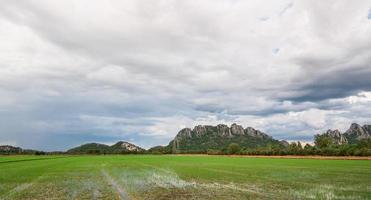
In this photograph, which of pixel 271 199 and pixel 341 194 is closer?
pixel 271 199

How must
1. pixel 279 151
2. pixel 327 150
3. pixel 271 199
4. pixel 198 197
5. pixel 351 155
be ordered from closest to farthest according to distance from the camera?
pixel 271 199 → pixel 198 197 → pixel 351 155 → pixel 327 150 → pixel 279 151

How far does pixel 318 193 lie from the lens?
20797 mm

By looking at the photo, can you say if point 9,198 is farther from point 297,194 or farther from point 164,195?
point 297,194

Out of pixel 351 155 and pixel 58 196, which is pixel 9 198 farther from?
pixel 351 155

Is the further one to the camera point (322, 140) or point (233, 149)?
point (233, 149)

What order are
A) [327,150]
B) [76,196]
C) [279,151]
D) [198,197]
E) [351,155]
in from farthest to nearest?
1. [279,151]
2. [327,150]
3. [351,155]
4. [76,196]
5. [198,197]

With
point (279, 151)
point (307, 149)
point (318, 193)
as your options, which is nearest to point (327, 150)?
point (307, 149)

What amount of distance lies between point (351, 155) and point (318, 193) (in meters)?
94.6

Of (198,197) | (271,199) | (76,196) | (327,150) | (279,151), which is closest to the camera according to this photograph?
(271,199)

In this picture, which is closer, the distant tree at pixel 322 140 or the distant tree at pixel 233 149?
the distant tree at pixel 322 140

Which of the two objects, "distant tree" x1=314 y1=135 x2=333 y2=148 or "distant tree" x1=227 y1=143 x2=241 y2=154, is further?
"distant tree" x1=227 y1=143 x2=241 y2=154

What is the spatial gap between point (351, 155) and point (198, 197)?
98.3m

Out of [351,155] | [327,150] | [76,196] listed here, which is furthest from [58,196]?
[327,150]

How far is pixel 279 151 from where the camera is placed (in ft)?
466
